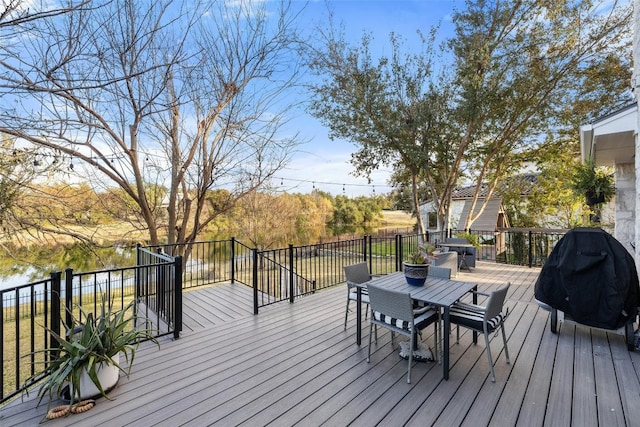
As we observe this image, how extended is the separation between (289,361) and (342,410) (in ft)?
2.67

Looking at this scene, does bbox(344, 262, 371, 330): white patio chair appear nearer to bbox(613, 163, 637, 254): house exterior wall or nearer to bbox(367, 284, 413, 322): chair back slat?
bbox(367, 284, 413, 322): chair back slat

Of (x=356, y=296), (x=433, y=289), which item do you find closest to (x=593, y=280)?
(x=433, y=289)

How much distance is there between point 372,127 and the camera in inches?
293

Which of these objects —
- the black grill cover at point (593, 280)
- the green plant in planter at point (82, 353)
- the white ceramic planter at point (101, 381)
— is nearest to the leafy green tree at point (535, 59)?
the black grill cover at point (593, 280)

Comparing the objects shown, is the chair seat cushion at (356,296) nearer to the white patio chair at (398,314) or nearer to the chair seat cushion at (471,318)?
the white patio chair at (398,314)

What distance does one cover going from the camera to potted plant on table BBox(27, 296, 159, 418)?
1.96 meters

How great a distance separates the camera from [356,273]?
11.4 ft

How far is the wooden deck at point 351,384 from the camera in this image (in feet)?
6.13

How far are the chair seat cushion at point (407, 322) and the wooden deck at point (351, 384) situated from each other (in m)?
0.39

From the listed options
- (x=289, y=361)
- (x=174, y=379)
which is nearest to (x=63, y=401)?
(x=174, y=379)

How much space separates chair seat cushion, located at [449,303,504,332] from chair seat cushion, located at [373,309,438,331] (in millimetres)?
164

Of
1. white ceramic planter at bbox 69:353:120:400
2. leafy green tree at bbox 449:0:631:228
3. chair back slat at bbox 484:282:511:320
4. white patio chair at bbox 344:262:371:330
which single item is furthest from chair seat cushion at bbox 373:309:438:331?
leafy green tree at bbox 449:0:631:228

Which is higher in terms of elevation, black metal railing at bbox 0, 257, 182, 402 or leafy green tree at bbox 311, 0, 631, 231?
leafy green tree at bbox 311, 0, 631, 231

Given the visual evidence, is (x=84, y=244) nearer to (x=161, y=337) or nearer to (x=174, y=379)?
(x=161, y=337)
